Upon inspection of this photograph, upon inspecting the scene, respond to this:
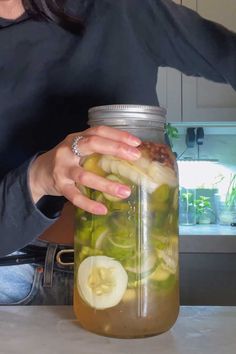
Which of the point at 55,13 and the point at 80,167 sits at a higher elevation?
the point at 55,13

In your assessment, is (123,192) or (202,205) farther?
(202,205)

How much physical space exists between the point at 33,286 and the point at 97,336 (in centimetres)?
24

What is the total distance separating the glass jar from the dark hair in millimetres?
233

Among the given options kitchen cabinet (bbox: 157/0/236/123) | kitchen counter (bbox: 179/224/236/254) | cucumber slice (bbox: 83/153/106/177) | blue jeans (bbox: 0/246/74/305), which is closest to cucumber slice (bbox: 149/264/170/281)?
cucumber slice (bbox: 83/153/106/177)

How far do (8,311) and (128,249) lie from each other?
18cm

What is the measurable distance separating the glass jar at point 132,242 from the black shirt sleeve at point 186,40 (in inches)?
7.1

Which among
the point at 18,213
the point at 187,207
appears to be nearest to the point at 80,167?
the point at 18,213

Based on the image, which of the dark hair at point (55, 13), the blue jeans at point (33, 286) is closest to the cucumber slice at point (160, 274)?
the blue jeans at point (33, 286)

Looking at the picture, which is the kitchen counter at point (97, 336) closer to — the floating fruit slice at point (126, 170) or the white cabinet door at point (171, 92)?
the floating fruit slice at point (126, 170)

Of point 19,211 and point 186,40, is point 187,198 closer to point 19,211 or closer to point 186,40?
point 186,40

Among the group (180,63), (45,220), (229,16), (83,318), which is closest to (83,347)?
(83,318)

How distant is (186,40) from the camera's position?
2.06 ft

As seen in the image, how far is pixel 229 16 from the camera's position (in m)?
1.95

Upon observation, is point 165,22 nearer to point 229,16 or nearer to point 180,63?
point 180,63
